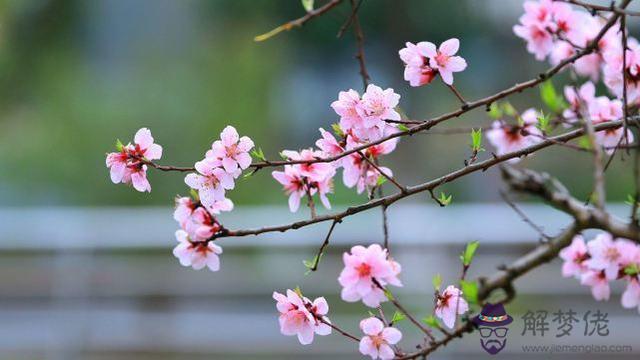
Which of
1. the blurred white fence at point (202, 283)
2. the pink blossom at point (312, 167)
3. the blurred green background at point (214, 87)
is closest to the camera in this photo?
the pink blossom at point (312, 167)

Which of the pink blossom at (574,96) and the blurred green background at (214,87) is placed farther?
the blurred green background at (214,87)

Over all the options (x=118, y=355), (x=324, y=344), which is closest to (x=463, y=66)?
(x=324, y=344)

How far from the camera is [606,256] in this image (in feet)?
2.87

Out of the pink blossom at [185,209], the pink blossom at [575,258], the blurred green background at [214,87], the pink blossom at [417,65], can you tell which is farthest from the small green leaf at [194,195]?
the blurred green background at [214,87]

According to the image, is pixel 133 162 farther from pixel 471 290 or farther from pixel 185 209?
pixel 471 290

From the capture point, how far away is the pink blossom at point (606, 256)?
0.87m

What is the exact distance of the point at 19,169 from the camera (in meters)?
4.98

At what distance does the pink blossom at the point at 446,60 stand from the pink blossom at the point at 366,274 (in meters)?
0.19

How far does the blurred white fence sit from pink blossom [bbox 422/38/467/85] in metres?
2.45

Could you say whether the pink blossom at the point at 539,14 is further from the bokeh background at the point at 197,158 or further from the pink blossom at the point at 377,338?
the bokeh background at the point at 197,158

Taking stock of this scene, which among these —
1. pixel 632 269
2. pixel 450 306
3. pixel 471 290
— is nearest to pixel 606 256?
pixel 632 269

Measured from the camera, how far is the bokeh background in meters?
3.37

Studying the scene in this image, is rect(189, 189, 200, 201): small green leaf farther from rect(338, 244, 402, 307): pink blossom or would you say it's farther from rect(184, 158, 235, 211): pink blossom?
rect(338, 244, 402, 307): pink blossom

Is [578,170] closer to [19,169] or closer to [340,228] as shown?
[340,228]
